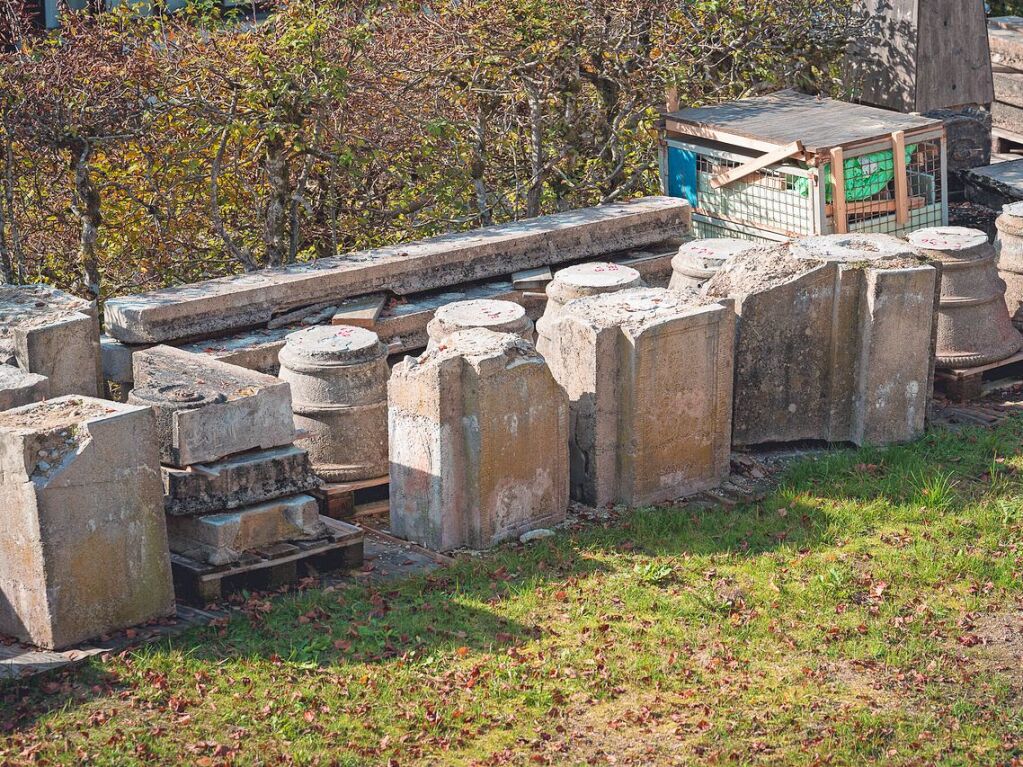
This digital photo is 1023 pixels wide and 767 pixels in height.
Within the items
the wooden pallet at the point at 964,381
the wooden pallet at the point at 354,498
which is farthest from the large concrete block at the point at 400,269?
the wooden pallet at the point at 964,381

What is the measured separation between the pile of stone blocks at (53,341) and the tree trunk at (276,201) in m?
2.91

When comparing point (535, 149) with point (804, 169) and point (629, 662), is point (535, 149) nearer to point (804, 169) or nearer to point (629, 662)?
point (804, 169)

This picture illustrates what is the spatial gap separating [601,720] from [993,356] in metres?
5.65

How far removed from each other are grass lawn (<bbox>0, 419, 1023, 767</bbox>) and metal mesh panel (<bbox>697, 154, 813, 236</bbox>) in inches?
126

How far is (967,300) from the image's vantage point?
11578mm

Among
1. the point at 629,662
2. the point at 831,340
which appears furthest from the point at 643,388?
the point at 629,662

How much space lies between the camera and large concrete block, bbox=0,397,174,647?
776 centimetres

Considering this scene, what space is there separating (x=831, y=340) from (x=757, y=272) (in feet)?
2.32

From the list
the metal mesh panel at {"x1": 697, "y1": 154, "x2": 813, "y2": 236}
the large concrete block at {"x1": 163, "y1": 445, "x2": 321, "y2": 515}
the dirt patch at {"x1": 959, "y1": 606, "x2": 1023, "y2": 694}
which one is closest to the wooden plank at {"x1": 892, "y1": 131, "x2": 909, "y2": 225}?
the metal mesh panel at {"x1": 697, "y1": 154, "x2": 813, "y2": 236}

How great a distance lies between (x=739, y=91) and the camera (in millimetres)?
15031

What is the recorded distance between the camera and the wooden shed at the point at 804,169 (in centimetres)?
1218

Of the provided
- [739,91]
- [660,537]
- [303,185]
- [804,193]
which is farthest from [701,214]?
[660,537]

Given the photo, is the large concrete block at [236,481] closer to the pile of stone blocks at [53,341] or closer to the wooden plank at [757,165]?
the pile of stone blocks at [53,341]

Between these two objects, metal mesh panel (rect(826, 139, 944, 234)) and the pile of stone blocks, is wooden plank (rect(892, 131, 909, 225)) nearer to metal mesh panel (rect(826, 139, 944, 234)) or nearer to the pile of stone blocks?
metal mesh panel (rect(826, 139, 944, 234))
